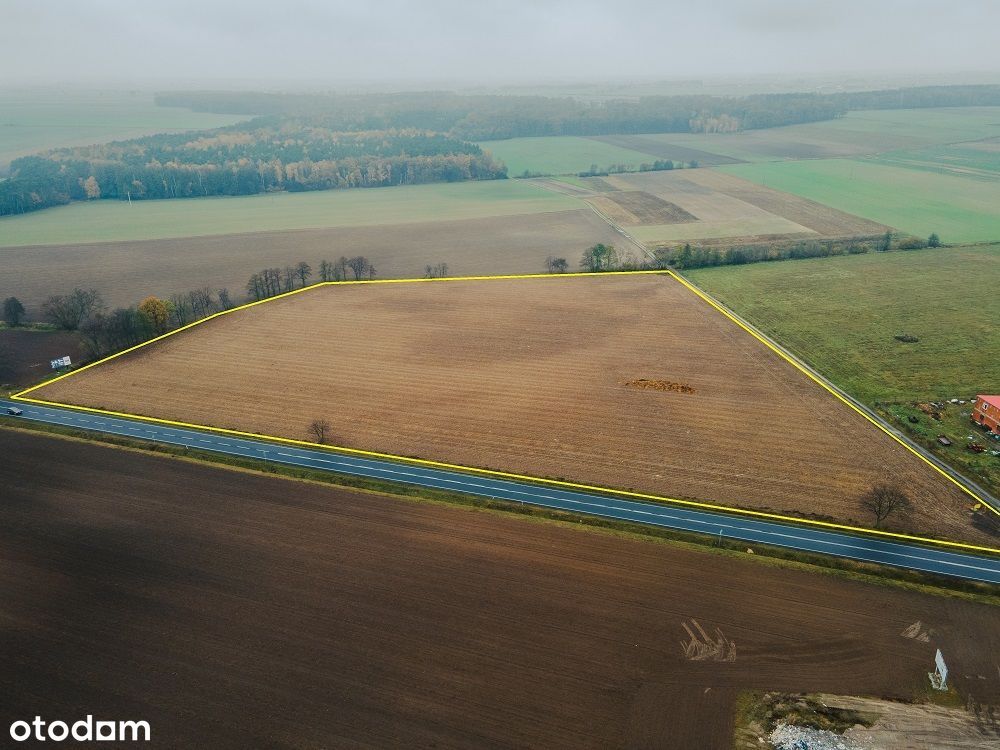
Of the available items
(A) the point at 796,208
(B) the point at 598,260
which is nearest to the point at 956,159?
(A) the point at 796,208

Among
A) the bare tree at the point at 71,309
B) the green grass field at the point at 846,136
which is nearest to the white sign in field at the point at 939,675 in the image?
the bare tree at the point at 71,309

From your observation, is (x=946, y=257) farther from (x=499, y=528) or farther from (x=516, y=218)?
(x=499, y=528)

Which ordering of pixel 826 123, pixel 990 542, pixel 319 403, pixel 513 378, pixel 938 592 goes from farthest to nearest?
pixel 826 123 < pixel 513 378 < pixel 319 403 < pixel 990 542 < pixel 938 592

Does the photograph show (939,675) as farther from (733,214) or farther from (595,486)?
(733,214)

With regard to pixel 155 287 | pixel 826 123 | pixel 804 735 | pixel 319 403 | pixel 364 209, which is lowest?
pixel 804 735

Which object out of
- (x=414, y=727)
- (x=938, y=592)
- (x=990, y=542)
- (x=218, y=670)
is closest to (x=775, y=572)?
(x=938, y=592)

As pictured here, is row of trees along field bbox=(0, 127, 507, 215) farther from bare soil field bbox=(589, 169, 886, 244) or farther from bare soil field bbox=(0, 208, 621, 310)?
bare soil field bbox=(589, 169, 886, 244)
